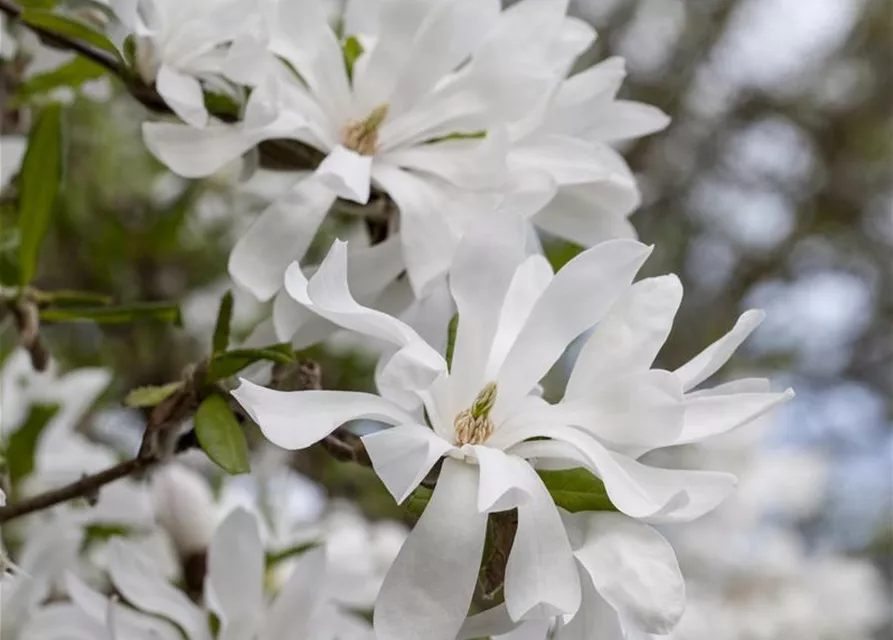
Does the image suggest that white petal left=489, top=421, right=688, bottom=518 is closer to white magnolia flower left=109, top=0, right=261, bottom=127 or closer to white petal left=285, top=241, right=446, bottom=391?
white petal left=285, top=241, right=446, bottom=391

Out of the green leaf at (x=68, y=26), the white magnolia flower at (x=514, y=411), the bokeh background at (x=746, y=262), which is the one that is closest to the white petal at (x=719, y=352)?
the white magnolia flower at (x=514, y=411)

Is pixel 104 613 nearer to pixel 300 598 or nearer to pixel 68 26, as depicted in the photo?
pixel 300 598

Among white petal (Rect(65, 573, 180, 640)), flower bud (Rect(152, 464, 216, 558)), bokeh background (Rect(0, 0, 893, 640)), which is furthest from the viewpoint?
bokeh background (Rect(0, 0, 893, 640))

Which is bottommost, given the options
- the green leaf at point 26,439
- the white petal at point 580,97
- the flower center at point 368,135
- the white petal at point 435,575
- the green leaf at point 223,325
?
the green leaf at point 26,439

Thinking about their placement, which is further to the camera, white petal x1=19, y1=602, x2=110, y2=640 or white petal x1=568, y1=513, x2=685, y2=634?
white petal x1=19, y1=602, x2=110, y2=640

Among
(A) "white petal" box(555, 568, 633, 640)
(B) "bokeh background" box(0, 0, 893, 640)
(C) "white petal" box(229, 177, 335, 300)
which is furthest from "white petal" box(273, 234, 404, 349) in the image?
(B) "bokeh background" box(0, 0, 893, 640)

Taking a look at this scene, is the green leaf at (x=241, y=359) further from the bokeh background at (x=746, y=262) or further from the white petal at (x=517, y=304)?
the bokeh background at (x=746, y=262)

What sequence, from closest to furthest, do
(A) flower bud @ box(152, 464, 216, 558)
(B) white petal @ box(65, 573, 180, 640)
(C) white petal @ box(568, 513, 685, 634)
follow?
(C) white petal @ box(568, 513, 685, 634), (B) white petal @ box(65, 573, 180, 640), (A) flower bud @ box(152, 464, 216, 558)

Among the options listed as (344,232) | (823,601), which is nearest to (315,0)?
(344,232)
